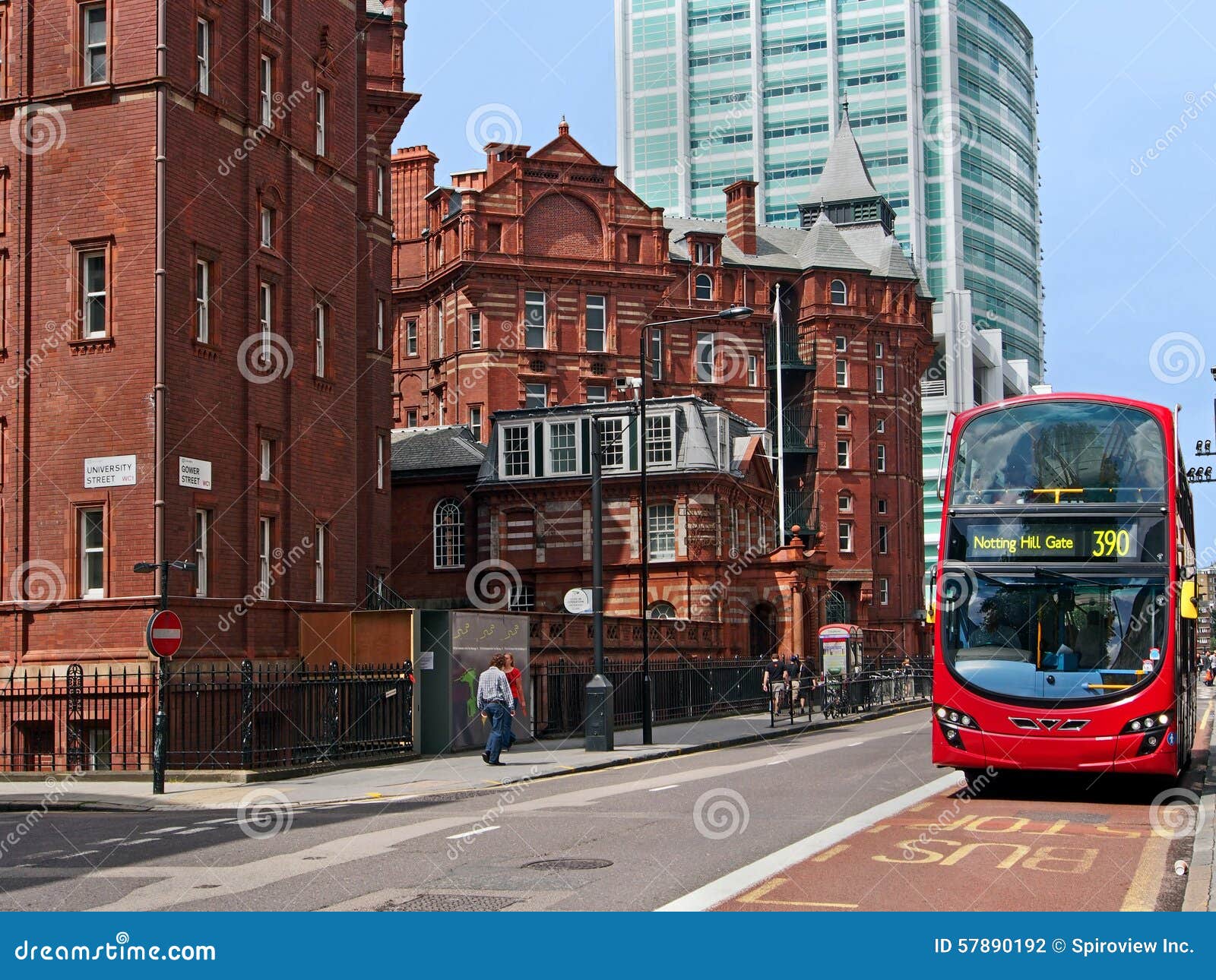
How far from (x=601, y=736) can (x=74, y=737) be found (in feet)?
30.7

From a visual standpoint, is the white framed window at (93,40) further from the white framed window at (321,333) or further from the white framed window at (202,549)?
the white framed window at (202,549)

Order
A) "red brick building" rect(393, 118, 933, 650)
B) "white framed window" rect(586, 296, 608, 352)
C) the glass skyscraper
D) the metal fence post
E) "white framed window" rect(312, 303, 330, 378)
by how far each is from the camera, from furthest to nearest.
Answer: the glass skyscraper → "white framed window" rect(586, 296, 608, 352) → "red brick building" rect(393, 118, 933, 650) → "white framed window" rect(312, 303, 330, 378) → the metal fence post

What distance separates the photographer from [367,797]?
20.3m

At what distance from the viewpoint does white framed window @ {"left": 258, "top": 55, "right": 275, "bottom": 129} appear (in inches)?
1237

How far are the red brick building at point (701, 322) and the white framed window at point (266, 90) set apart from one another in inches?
1067

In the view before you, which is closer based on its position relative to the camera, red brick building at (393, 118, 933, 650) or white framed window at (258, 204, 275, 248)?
white framed window at (258, 204, 275, 248)

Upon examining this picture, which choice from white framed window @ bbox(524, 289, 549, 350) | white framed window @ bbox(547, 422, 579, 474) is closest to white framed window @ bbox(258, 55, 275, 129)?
white framed window @ bbox(547, 422, 579, 474)

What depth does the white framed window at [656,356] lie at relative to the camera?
74.2 metres

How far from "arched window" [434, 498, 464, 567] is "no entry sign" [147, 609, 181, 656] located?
3754cm

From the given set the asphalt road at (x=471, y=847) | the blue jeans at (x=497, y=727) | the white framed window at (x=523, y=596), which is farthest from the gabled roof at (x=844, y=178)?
the asphalt road at (x=471, y=847)

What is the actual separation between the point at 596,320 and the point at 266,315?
3891 cm

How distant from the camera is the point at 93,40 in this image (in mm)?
28703

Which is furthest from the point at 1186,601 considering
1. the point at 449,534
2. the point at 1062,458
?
the point at 449,534

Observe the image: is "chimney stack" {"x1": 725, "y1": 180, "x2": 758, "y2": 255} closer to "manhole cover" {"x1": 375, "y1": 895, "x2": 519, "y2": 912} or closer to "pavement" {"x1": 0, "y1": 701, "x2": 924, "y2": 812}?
"pavement" {"x1": 0, "y1": 701, "x2": 924, "y2": 812}
